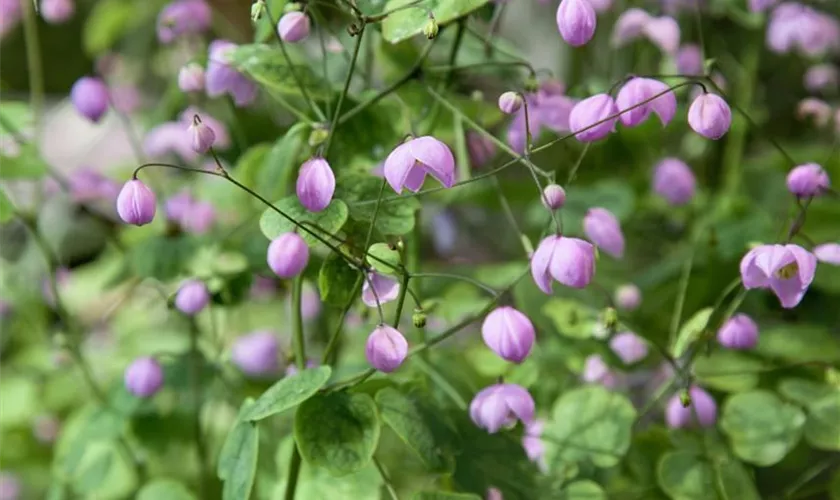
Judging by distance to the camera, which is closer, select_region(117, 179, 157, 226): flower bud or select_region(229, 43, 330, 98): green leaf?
select_region(117, 179, 157, 226): flower bud

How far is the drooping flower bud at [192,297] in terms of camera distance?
1068mm

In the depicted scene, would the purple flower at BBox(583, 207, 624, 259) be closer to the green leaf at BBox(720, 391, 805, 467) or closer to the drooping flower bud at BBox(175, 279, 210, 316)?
the green leaf at BBox(720, 391, 805, 467)

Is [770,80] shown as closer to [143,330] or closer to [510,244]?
[510,244]

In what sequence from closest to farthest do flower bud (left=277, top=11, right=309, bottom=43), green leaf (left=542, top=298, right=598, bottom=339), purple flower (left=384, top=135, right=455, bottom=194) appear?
1. purple flower (left=384, top=135, right=455, bottom=194)
2. flower bud (left=277, top=11, right=309, bottom=43)
3. green leaf (left=542, top=298, right=598, bottom=339)

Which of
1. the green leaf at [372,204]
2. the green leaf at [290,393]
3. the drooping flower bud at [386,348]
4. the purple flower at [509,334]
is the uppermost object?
A: the green leaf at [372,204]

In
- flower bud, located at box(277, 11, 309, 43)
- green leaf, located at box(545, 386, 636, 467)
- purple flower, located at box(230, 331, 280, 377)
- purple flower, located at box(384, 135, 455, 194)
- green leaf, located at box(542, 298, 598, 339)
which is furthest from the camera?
purple flower, located at box(230, 331, 280, 377)

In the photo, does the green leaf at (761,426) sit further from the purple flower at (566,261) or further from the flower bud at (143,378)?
the flower bud at (143,378)

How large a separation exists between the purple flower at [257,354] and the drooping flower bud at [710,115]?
0.68 meters

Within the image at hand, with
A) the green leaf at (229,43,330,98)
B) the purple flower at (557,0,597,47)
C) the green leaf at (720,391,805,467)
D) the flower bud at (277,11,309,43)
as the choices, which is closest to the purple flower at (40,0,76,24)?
the green leaf at (229,43,330,98)

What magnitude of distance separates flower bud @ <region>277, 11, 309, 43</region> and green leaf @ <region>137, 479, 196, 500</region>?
55 cm

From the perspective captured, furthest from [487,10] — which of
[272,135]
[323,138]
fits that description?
[272,135]

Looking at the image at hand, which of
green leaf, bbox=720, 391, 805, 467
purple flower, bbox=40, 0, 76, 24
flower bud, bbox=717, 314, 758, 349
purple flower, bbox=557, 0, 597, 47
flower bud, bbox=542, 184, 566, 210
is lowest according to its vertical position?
green leaf, bbox=720, 391, 805, 467

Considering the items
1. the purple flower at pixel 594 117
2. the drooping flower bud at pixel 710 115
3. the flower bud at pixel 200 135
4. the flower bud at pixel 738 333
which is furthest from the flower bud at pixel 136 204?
the flower bud at pixel 738 333

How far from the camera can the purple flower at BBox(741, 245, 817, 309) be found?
0.82 metres
